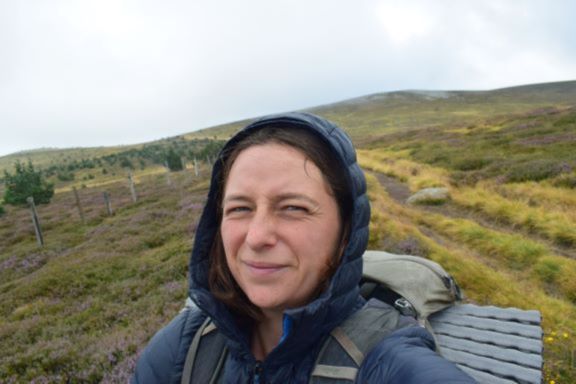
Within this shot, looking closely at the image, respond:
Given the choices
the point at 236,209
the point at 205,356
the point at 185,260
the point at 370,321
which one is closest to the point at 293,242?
the point at 236,209

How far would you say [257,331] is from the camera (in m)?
2.04

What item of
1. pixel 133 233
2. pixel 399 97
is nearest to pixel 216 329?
pixel 133 233

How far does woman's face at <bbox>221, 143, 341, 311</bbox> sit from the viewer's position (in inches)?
65.1

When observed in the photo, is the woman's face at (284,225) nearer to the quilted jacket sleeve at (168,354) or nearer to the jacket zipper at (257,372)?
the jacket zipper at (257,372)

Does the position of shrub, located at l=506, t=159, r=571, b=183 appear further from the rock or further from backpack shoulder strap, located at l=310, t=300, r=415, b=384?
backpack shoulder strap, located at l=310, t=300, r=415, b=384

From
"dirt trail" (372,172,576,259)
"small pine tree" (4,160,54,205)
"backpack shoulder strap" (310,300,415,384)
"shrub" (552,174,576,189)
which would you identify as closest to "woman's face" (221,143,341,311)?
"backpack shoulder strap" (310,300,415,384)

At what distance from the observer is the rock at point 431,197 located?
46.7ft

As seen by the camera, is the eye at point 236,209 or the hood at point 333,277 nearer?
the hood at point 333,277

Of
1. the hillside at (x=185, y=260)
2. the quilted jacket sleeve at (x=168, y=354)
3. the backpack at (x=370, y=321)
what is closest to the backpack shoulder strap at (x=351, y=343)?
the backpack at (x=370, y=321)

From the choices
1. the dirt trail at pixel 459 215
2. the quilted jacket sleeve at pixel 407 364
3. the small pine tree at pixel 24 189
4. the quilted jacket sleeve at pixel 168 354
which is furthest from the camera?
the small pine tree at pixel 24 189

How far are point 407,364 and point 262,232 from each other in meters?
0.83

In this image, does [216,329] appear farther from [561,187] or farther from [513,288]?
[561,187]

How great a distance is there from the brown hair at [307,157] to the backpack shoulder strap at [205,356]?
19cm

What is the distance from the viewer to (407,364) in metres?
1.37
